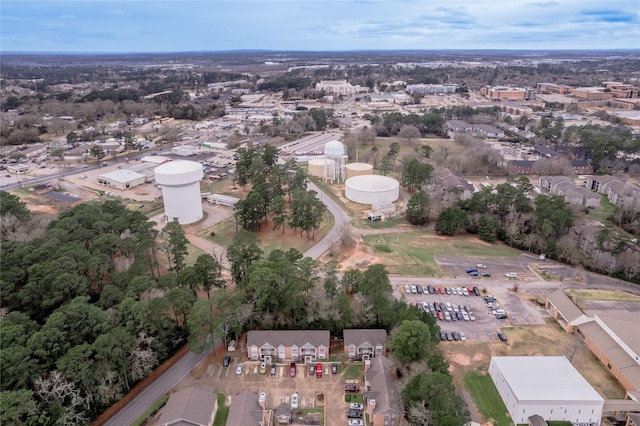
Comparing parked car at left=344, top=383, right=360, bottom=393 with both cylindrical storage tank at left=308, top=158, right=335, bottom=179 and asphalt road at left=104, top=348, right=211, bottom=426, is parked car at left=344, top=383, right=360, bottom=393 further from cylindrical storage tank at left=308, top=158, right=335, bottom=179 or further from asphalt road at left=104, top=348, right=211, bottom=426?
cylindrical storage tank at left=308, top=158, right=335, bottom=179

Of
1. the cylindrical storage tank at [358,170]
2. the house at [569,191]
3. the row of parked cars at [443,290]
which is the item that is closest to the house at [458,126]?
the house at [569,191]

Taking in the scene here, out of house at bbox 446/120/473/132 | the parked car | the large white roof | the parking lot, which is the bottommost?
the parking lot

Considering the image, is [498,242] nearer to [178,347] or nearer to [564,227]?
[564,227]

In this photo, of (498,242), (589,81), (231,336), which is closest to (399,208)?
(498,242)

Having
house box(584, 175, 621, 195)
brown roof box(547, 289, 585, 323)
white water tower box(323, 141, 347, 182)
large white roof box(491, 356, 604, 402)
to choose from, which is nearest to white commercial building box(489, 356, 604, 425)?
large white roof box(491, 356, 604, 402)

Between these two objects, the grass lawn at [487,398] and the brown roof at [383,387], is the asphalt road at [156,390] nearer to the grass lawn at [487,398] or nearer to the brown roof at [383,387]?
the brown roof at [383,387]

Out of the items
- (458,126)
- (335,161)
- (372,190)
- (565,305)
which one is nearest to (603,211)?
(565,305)

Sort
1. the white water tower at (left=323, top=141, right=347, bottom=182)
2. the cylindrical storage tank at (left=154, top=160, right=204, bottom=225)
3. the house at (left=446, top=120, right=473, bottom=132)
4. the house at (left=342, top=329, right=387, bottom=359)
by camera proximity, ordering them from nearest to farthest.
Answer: the house at (left=342, top=329, right=387, bottom=359) → the cylindrical storage tank at (left=154, top=160, right=204, bottom=225) → the white water tower at (left=323, top=141, right=347, bottom=182) → the house at (left=446, top=120, right=473, bottom=132)

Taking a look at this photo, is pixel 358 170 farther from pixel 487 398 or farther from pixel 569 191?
pixel 487 398
